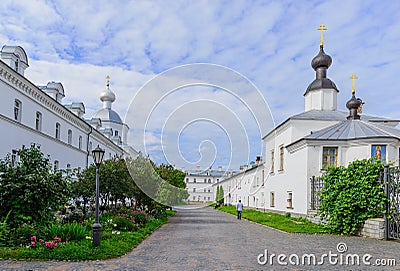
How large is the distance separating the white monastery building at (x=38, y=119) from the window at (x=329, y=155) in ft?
40.4

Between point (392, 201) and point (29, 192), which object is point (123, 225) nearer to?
point (29, 192)

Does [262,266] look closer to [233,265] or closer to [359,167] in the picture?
[233,265]

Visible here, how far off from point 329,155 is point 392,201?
33.2 feet

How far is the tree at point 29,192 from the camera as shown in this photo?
12664 mm

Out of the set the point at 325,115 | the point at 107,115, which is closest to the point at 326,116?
the point at 325,115

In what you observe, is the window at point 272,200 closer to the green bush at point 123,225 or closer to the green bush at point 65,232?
the green bush at point 123,225

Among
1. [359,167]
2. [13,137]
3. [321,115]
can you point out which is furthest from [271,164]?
[13,137]

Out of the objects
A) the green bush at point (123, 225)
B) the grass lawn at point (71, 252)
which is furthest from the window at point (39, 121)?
the grass lawn at point (71, 252)

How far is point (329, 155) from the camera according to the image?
2462cm

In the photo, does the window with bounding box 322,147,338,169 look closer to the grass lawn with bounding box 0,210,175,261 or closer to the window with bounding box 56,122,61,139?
the grass lawn with bounding box 0,210,175,261

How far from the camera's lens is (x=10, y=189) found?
1269 centimetres

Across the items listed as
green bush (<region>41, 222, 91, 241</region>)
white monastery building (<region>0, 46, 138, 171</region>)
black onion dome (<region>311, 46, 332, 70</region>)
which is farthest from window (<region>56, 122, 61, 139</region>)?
black onion dome (<region>311, 46, 332, 70</region>)

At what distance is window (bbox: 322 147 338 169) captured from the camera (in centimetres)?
2459

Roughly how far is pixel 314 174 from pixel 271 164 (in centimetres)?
1079
